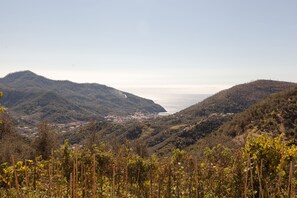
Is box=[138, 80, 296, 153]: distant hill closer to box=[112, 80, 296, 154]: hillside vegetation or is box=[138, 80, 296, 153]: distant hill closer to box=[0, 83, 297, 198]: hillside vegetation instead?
box=[112, 80, 296, 154]: hillside vegetation

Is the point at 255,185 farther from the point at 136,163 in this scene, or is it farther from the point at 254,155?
the point at 136,163

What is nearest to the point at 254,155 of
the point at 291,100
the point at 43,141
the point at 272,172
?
the point at 272,172

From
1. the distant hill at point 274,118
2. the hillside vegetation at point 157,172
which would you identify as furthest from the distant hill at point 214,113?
the hillside vegetation at point 157,172

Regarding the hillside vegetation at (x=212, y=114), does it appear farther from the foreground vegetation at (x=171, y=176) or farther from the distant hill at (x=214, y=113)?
the foreground vegetation at (x=171, y=176)

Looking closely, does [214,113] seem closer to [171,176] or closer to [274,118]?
[274,118]

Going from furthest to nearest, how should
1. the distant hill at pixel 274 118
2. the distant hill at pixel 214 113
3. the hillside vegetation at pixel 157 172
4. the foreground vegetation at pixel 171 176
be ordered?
the distant hill at pixel 214 113
the distant hill at pixel 274 118
the hillside vegetation at pixel 157 172
the foreground vegetation at pixel 171 176

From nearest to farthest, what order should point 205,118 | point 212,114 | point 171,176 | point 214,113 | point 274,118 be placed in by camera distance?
point 171,176, point 274,118, point 205,118, point 212,114, point 214,113

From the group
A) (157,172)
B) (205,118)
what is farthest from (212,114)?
(157,172)

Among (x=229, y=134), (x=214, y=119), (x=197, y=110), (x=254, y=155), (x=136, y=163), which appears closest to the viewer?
(x=254, y=155)
